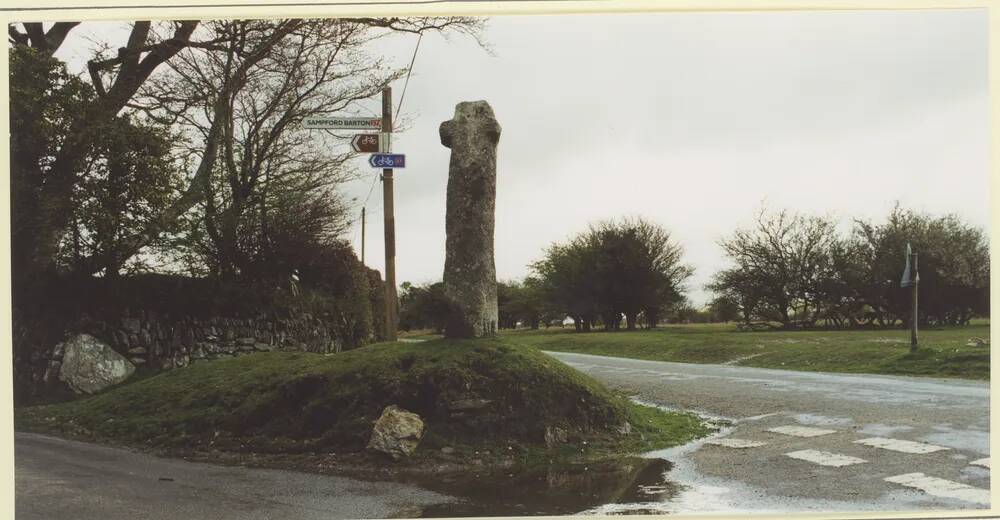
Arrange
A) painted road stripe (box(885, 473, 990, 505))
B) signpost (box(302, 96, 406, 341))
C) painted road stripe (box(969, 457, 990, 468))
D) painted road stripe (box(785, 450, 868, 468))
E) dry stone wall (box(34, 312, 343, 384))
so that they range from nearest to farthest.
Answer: painted road stripe (box(885, 473, 990, 505)) → painted road stripe (box(969, 457, 990, 468)) → painted road stripe (box(785, 450, 868, 468)) → signpost (box(302, 96, 406, 341)) → dry stone wall (box(34, 312, 343, 384))

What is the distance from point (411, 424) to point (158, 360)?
8.30m

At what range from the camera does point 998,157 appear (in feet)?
24.1

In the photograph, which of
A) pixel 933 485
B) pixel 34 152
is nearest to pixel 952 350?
pixel 933 485

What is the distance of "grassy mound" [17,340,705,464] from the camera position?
26.0 feet

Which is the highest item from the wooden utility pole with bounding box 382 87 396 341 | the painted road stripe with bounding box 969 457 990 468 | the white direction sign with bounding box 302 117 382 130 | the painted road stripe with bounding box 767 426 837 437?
the white direction sign with bounding box 302 117 382 130

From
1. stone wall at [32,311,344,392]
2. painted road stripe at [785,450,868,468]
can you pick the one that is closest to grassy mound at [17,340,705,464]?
painted road stripe at [785,450,868,468]

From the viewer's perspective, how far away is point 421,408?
8062 millimetres

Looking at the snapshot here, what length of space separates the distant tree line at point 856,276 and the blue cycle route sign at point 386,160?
11.5 metres

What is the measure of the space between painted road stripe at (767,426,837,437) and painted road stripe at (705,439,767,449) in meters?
0.60

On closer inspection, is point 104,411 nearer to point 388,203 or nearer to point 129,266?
point 129,266

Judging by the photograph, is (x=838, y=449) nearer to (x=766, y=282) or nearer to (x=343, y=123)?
(x=343, y=123)

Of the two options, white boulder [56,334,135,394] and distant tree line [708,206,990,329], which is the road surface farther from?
distant tree line [708,206,990,329]

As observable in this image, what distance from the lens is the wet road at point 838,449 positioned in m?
5.95

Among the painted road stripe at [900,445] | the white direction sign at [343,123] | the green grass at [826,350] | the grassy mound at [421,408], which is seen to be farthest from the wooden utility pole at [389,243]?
the painted road stripe at [900,445]
